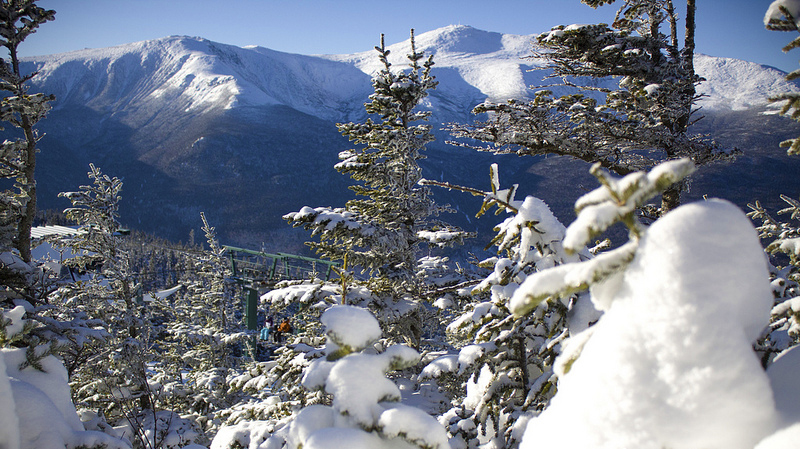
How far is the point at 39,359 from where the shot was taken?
8.14ft

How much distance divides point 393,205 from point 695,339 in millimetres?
8904

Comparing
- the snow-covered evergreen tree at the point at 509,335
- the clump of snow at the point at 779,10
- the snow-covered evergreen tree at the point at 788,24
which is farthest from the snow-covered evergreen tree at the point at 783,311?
the clump of snow at the point at 779,10

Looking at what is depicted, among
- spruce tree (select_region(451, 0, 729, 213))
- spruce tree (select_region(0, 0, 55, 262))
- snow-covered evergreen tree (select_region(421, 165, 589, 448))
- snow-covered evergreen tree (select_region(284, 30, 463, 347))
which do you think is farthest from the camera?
snow-covered evergreen tree (select_region(284, 30, 463, 347))

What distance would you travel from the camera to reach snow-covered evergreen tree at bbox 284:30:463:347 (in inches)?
353

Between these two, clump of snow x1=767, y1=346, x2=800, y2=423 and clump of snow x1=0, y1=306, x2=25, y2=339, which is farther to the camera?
clump of snow x1=0, y1=306, x2=25, y2=339

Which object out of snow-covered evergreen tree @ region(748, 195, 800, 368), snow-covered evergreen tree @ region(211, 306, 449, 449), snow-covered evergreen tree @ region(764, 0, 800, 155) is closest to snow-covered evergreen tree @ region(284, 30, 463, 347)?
snow-covered evergreen tree @ region(748, 195, 800, 368)

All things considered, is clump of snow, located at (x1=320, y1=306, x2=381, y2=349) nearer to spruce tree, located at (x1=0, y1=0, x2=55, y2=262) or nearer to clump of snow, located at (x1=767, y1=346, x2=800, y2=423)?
clump of snow, located at (x1=767, y1=346, x2=800, y2=423)

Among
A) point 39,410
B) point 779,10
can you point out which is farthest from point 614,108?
point 39,410

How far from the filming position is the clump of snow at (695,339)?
2.50 ft

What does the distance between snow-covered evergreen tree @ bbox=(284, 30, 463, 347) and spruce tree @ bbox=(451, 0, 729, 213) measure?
3.61m

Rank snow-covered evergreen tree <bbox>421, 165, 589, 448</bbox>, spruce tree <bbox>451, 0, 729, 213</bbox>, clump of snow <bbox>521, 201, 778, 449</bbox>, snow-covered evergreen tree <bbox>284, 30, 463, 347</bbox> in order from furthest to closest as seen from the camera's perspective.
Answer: snow-covered evergreen tree <bbox>284, 30, 463, 347</bbox>, spruce tree <bbox>451, 0, 729, 213</bbox>, snow-covered evergreen tree <bbox>421, 165, 589, 448</bbox>, clump of snow <bbox>521, 201, 778, 449</bbox>

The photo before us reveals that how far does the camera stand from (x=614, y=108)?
584 centimetres

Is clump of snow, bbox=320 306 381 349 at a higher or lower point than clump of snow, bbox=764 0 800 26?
lower

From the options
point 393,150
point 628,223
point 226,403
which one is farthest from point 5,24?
point 226,403
